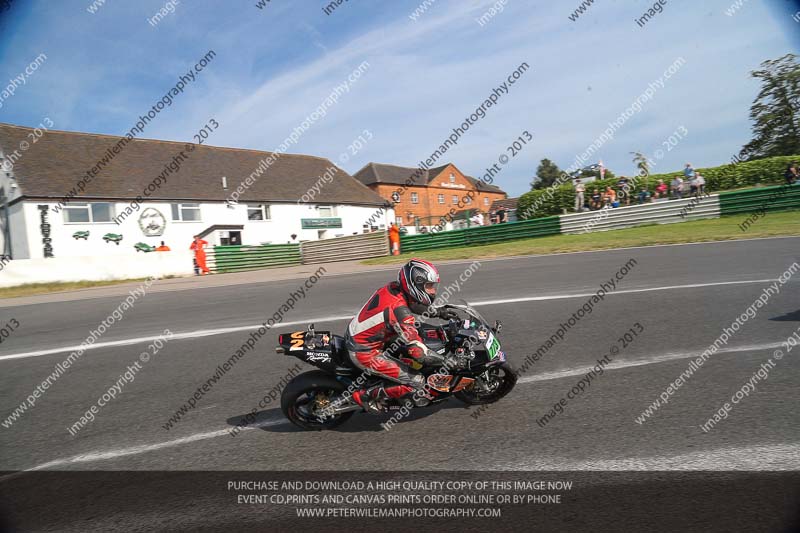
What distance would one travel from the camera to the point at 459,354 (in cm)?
479

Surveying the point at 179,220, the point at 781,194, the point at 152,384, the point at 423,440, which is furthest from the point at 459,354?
the point at 179,220

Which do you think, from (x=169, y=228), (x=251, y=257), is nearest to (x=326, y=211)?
(x=169, y=228)

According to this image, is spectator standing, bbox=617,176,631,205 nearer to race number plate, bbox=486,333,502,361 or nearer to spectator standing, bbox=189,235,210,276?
spectator standing, bbox=189,235,210,276

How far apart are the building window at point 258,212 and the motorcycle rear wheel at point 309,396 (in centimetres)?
3419

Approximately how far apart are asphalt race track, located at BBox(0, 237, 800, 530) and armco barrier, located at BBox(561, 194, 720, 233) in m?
14.7

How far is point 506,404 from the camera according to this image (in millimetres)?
5020

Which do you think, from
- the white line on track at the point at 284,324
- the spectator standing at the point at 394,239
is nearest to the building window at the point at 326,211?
the spectator standing at the point at 394,239

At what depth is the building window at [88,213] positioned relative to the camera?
28.5 meters

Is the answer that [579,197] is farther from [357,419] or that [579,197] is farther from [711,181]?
[357,419]

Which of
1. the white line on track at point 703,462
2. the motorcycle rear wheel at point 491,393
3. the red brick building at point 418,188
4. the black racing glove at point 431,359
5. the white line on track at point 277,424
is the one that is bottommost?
the white line on track at point 703,462

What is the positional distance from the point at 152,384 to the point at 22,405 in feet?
4.79

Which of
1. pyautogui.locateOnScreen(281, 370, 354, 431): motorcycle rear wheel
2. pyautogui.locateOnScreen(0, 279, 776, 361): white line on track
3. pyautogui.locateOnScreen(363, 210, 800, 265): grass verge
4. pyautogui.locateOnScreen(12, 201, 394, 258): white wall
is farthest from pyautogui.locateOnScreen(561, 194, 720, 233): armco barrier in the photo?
pyautogui.locateOnScreen(281, 370, 354, 431): motorcycle rear wheel

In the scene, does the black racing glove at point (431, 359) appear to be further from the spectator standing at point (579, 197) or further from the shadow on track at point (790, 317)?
the spectator standing at point (579, 197)

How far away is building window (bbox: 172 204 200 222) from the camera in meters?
33.0
